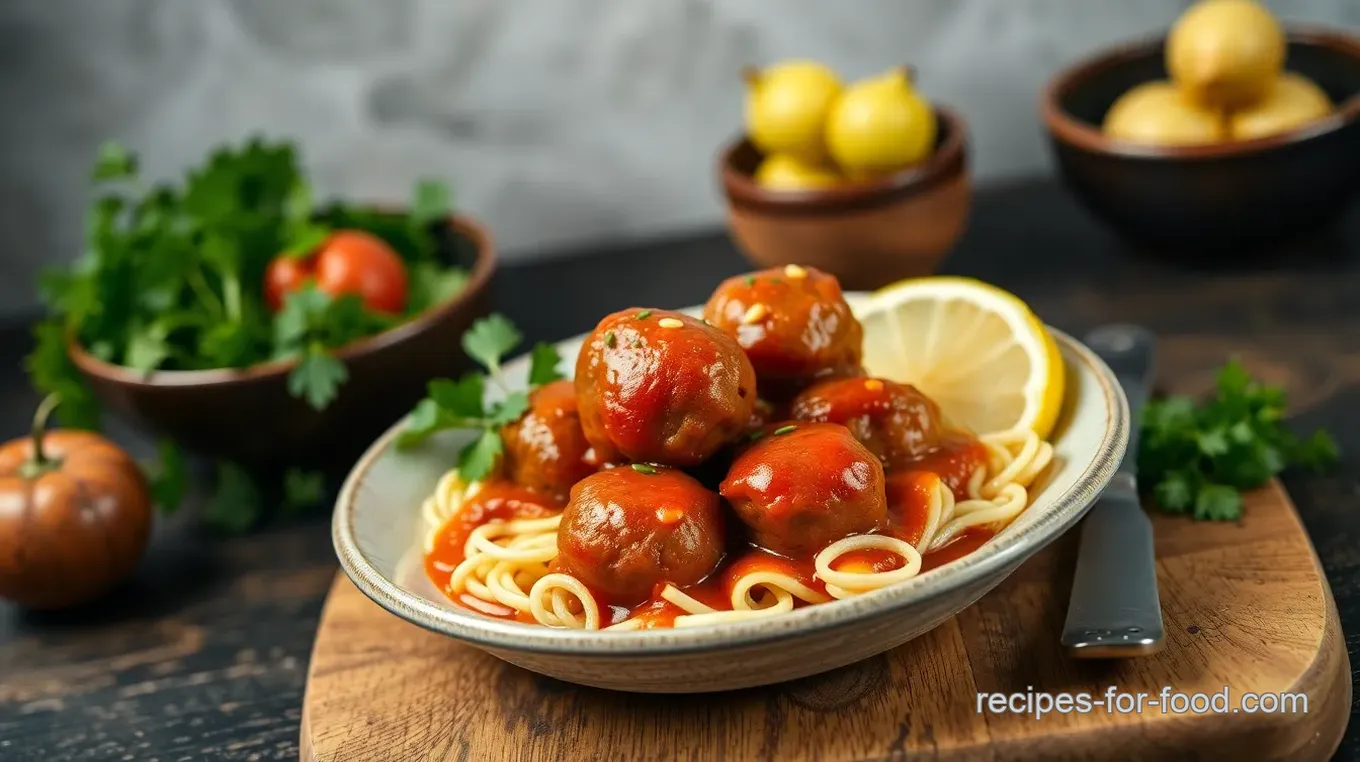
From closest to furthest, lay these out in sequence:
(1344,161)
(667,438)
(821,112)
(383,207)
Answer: (667,438), (1344,161), (821,112), (383,207)

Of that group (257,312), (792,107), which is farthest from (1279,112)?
(257,312)

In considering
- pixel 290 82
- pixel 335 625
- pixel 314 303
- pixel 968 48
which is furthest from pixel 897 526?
pixel 290 82

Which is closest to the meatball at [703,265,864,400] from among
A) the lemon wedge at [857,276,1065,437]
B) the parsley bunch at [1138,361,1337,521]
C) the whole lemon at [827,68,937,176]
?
the lemon wedge at [857,276,1065,437]

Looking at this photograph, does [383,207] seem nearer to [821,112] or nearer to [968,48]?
[821,112]

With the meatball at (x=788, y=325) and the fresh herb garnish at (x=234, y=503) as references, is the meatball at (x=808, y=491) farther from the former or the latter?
the fresh herb garnish at (x=234, y=503)

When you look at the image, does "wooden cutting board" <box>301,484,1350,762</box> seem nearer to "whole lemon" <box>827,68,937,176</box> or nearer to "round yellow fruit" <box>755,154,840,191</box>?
"whole lemon" <box>827,68,937,176</box>

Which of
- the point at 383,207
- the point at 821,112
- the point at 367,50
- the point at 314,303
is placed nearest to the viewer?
the point at 314,303

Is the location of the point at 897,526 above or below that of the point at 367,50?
below

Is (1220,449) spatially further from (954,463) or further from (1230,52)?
(1230,52)
